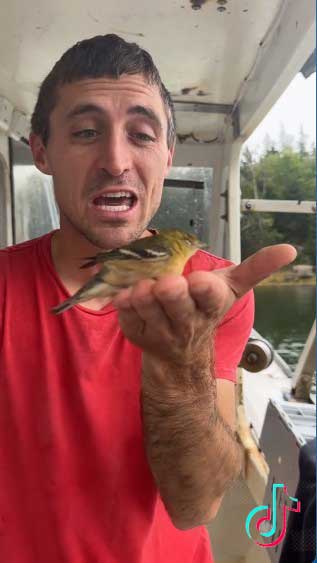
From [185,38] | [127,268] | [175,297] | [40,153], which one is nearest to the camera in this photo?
[175,297]

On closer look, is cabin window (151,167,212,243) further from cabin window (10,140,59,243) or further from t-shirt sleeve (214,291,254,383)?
t-shirt sleeve (214,291,254,383)

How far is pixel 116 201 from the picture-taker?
124cm

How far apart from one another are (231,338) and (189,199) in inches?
66.4

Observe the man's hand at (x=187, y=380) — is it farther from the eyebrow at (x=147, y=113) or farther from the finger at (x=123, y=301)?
the eyebrow at (x=147, y=113)

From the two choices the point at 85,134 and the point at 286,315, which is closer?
the point at 85,134

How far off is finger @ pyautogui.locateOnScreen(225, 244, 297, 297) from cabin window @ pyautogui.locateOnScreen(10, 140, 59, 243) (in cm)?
172

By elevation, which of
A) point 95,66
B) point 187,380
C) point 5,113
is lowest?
point 187,380

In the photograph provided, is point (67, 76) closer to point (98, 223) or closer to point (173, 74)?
point (98, 223)

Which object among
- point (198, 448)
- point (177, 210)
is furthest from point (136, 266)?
point (177, 210)

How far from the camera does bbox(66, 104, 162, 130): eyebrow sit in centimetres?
123

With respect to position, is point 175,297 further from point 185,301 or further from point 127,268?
point 127,268

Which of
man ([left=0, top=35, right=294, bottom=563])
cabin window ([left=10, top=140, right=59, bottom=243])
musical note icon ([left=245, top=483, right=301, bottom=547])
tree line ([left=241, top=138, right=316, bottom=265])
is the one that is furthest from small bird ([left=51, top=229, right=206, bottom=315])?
cabin window ([left=10, top=140, right=59, bottom=243])

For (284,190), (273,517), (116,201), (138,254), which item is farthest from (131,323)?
(284,190)

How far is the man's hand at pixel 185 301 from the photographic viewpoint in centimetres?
76
